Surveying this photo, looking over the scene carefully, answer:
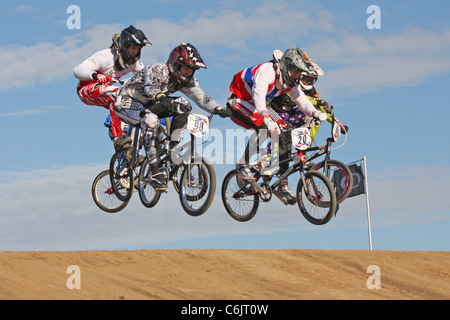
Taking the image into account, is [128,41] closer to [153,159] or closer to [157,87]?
[157,87]

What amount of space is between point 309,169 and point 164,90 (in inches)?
127

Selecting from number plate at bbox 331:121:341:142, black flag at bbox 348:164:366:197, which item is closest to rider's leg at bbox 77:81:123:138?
number plate at bbox 331:121:341:142

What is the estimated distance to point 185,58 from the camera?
41.6 ft

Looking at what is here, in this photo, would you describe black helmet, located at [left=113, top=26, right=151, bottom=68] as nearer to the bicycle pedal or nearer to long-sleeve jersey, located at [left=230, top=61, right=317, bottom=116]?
long-sleeve jersey, located at [left=230, top=61, right=317, bottom=116]

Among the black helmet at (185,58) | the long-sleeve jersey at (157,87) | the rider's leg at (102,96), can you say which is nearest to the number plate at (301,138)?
the long-sleeve jersey at (157,87)

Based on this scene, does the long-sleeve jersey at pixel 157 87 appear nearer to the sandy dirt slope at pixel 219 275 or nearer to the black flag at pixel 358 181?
the sandy dirt slope at pixel 219 275

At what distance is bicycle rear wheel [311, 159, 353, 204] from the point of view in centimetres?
1269

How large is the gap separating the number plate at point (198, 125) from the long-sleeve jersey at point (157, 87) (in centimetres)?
106

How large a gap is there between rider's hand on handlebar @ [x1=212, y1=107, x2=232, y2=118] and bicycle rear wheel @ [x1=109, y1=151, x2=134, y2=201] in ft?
7.48

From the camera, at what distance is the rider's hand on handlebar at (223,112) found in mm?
12953

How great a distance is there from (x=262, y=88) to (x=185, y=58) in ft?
5.33

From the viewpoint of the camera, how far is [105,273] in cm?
1159

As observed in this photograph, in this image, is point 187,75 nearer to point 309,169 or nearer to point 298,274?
point 309,169
